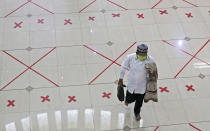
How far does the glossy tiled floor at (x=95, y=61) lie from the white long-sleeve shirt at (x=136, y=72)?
2.56 feet

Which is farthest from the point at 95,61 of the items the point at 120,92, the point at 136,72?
the point at 136,72

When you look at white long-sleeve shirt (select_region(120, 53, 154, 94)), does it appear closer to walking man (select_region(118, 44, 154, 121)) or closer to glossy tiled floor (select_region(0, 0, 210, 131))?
walking man (select_region(118, 44, 154, 121))

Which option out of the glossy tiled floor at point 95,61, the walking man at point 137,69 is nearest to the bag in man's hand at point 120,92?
the walking man at point 137,69

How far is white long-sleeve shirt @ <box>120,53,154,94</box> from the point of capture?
13.5 feet

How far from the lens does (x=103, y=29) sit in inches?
247

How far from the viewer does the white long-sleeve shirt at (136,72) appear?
4.10 m

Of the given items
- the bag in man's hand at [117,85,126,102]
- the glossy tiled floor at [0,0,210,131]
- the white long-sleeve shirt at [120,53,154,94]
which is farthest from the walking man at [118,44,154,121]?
the glossy tiled floor at [0,0,210,131]

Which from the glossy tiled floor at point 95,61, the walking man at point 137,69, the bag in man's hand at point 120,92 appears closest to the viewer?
the walking man at point 137,69

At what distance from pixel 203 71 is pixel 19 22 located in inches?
137

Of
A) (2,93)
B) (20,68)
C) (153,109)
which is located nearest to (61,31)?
(20,68)

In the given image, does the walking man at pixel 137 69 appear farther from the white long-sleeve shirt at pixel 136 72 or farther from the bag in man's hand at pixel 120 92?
the bag in man's hand at pixel 120 92

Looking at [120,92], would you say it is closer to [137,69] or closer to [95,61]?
[137,69]

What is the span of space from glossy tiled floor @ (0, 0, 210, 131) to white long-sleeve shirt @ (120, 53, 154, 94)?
0.78 metres

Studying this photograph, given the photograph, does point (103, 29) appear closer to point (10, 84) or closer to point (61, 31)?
point (61, 31)
